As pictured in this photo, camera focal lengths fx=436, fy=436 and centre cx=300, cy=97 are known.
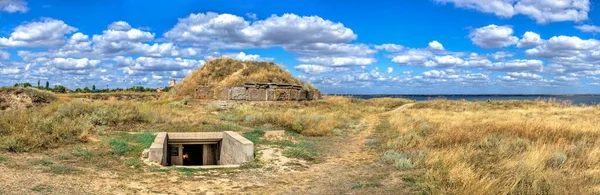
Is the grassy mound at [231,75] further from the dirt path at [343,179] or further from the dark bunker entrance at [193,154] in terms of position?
the dirt path at [343,179]

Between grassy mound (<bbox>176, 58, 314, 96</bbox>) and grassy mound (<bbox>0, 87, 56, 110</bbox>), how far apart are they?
8.04 m

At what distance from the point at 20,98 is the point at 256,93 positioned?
40.9 ft

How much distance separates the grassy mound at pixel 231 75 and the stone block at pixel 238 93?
1.31m

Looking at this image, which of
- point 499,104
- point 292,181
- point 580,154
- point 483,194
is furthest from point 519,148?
point 499,104

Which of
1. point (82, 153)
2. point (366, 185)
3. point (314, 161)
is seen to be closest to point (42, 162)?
point (82, 153)

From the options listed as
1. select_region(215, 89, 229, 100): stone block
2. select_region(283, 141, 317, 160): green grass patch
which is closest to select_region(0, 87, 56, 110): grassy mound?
select_region(215, 89, 229, 100): stone block

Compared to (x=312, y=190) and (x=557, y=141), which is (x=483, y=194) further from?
(x=557, y=141)

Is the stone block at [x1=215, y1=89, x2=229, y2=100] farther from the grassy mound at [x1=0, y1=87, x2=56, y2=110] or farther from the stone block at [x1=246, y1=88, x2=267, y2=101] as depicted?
the grassy mound at [x1=0, y1=87, x2=56, y2=110]

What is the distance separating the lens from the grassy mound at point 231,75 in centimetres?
2692

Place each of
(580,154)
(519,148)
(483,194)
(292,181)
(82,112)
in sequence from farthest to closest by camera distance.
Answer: (82,112)
(519,148)
(580,154)
(292,181)
(483,194)

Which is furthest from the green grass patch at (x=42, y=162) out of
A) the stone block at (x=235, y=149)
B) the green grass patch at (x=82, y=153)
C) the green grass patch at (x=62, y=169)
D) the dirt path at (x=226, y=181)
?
the stone block at (x=235, y=149)

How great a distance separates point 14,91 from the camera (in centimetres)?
2356

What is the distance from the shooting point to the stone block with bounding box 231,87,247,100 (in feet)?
80.5

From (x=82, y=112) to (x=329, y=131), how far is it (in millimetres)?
8082
